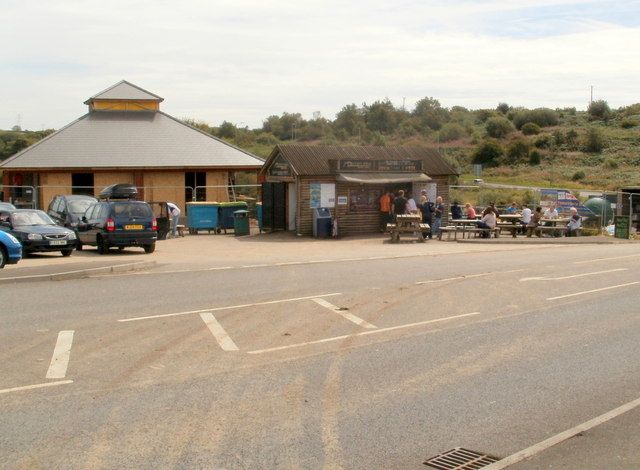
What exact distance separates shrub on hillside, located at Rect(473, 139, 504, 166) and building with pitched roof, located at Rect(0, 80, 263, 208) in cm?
4187

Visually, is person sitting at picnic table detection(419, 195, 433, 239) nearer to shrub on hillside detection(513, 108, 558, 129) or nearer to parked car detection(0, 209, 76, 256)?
parked car detection(0, 209, 76, 256)

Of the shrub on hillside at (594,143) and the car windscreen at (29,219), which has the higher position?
the shrub on hillside at (594,143)

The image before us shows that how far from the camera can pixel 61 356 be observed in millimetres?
9414

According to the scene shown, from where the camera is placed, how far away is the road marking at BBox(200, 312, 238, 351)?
1009 cm

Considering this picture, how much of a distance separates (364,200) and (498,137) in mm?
66540

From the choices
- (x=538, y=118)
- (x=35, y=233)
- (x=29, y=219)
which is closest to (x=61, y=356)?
(x=35, y=233)

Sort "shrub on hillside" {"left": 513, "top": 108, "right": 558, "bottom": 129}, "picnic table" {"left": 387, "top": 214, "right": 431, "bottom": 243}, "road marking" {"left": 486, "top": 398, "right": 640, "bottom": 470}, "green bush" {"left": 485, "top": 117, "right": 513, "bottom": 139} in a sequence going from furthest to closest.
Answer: "shrub on hillside" {"left": 513, "top": 108, "right": 558, "bottom": 129}
"green bush" {"left": 485, "top": 117, "right": 513, "bottom": 139}
"picnic table" {"left": 387, "top": 214, "right": 431, "bottom": 243}
"road marking" {"left": 486, "top": 398, "right": 640, "bottom": 470}

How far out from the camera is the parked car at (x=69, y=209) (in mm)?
27125

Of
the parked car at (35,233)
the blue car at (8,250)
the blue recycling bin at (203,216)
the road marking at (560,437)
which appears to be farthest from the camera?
the blue recycling bin at (203,216)

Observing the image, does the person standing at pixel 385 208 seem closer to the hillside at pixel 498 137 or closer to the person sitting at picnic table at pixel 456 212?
the person sitting at picnic table at pixel 456 212

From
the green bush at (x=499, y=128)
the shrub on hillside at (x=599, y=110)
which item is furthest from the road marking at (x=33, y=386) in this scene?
the shrub on hillside at (x=599, y=110)

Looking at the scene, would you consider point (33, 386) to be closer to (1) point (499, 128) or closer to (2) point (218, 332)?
(2) point (218, 332)

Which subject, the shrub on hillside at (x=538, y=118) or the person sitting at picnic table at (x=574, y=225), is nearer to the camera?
the person sitting at picnic table at (x=574, y=225)

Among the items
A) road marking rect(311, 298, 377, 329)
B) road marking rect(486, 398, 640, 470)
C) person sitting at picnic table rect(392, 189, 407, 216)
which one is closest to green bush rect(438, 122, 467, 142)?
person sitting at picnic table rect(392, 189, 407, 216)
